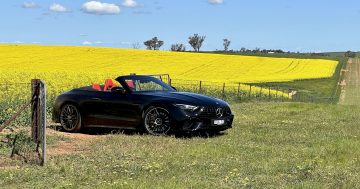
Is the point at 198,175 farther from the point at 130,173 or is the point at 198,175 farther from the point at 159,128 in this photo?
the point at 159,128

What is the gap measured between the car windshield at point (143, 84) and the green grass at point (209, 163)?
1.38 metres

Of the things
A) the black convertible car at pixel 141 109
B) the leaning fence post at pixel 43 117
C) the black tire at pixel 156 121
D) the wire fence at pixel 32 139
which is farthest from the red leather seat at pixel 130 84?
the leaning fence post at pixel 43 117

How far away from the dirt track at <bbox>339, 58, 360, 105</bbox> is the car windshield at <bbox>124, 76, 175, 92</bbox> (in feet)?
92.7

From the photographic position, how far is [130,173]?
6488 mm

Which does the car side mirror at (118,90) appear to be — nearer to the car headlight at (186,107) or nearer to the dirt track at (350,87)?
the car headlight at (186,107)

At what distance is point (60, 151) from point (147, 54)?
50.1 metres

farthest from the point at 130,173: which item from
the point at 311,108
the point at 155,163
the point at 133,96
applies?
the point at 311,108

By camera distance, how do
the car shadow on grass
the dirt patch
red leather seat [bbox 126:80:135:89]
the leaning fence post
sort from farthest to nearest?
red leather seat [bbox 126:80:135:89]
the car shadow on grass
the dirt patch
the leaning fence post

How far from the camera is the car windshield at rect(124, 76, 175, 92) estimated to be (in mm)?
11297

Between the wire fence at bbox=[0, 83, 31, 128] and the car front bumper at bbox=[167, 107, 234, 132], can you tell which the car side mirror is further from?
the wire fence at bbox=[0, 83, 31, 128]

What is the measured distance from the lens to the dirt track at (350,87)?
40522 millimetres

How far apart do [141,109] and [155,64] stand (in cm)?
3902

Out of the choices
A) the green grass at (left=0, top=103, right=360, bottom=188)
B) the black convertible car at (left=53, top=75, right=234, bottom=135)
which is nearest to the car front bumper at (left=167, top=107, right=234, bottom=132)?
the black convertible car at (left=53, top=75, right=234, bottom=135)

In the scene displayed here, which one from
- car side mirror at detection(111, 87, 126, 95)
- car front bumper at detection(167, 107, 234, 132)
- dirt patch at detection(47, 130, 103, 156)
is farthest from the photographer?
car side mirror at detection(111, 87, 126, 95)
